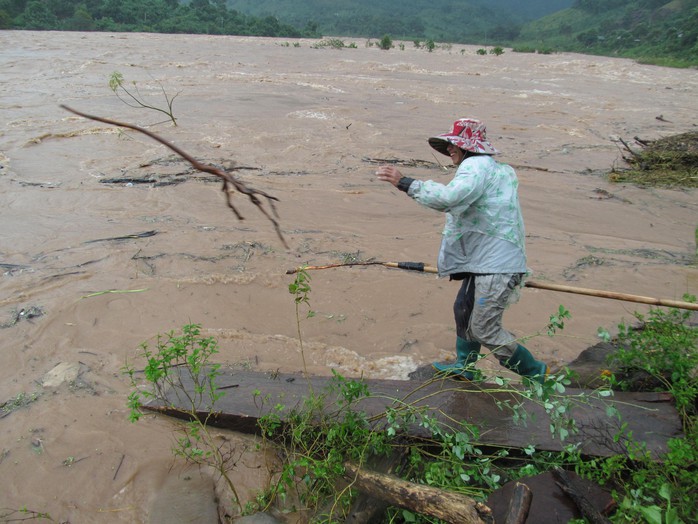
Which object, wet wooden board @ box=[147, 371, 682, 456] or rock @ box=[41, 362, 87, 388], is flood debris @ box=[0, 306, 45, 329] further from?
wet wooden board @ box=[147, 371, 682, 456]

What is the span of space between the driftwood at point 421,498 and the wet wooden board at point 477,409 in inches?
14.3

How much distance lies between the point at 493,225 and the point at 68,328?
3098 millimetres

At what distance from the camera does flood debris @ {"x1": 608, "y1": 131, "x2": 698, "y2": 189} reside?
7.70 metres

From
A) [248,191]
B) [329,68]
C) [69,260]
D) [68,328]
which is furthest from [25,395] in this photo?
[329,68]

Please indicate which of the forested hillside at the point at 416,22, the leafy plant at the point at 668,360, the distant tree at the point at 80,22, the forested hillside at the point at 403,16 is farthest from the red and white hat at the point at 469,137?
the forested hillside at the point at 403,16

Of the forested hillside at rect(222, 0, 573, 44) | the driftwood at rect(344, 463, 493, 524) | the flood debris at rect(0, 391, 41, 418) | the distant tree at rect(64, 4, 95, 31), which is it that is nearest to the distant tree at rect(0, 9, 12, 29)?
the distant tree at rect(64, 4, 95, 31)

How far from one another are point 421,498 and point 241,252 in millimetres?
3559

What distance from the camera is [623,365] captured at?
3014 millimetres

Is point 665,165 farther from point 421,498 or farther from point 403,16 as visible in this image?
point 403,16

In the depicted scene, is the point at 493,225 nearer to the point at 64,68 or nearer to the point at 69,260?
the point at 69,260

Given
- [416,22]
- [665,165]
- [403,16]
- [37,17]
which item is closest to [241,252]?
[665,165]

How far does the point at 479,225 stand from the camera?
3023 mm

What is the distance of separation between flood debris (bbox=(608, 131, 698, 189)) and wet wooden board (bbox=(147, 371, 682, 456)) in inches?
235

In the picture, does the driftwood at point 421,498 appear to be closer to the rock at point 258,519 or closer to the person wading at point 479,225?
the rock at point 258,519
